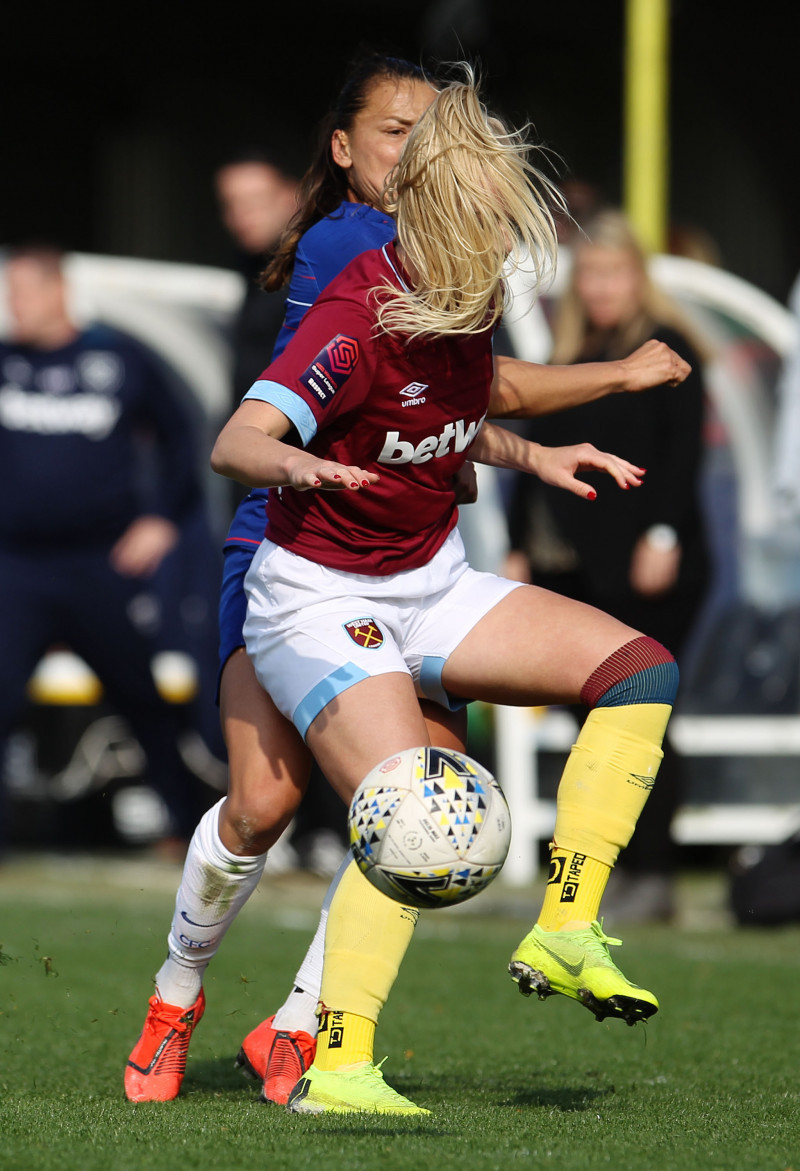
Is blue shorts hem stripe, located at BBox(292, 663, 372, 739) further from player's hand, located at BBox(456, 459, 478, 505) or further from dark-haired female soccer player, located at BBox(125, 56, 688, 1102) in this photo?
player's hand, located at BBox(456, 459, 478, 505)

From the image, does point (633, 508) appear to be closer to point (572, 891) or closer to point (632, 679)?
Answer: point (632, 679)

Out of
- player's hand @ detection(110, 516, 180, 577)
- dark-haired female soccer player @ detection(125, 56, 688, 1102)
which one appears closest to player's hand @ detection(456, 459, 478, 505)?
dark-haired female soccer player @ detection(125, 56, 688, 1102)

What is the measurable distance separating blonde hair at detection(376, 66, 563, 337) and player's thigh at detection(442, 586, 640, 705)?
1.95 feet

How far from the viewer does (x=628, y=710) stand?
11.1ft

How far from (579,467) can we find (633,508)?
3.05 metres

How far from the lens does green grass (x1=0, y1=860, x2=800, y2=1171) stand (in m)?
3.04

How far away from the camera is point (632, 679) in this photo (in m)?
3.38

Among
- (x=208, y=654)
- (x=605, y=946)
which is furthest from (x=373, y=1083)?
(x=208, y=654)

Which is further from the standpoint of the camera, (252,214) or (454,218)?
(252,214)

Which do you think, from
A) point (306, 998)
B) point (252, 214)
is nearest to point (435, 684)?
point (306, 998)

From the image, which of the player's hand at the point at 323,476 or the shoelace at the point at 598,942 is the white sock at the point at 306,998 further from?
the player's hand at the point at 323,476

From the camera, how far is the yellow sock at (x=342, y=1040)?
3373 millimetres

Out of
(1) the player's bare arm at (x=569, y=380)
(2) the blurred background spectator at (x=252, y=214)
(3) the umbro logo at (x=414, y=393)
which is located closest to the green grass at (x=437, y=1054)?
(3) the umbro logo at (x=414, y=393)

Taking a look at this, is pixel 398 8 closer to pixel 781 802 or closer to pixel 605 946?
pixel 781 802
